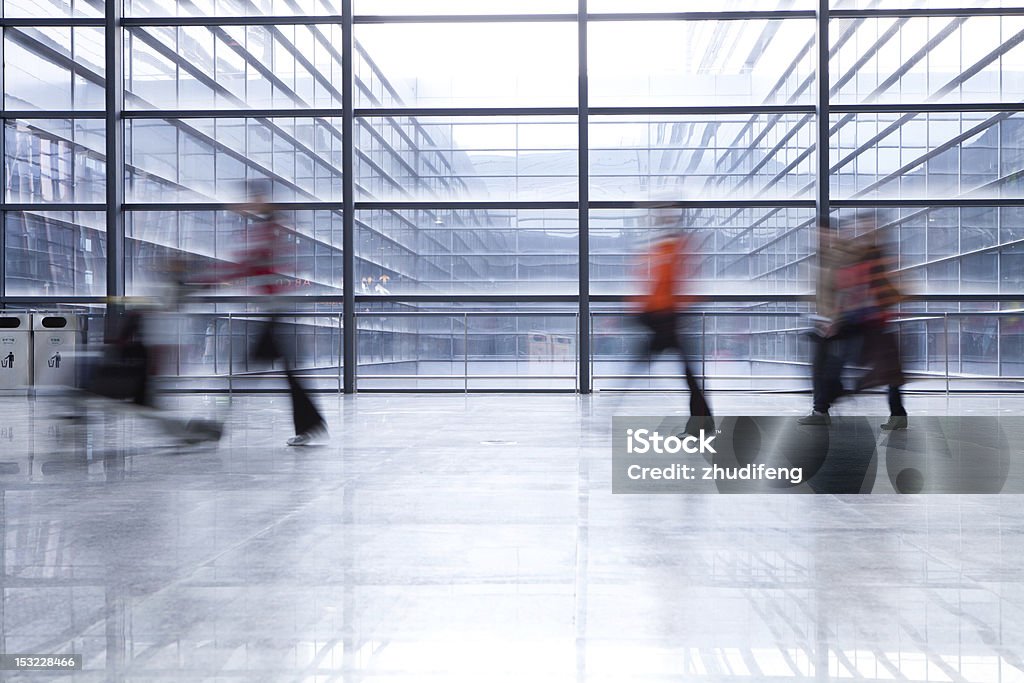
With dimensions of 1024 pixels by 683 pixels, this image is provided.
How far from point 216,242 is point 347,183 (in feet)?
8.35

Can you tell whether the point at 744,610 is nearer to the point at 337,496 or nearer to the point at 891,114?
the point at 337,496

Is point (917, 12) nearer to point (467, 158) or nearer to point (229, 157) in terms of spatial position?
A: point (467, 158)

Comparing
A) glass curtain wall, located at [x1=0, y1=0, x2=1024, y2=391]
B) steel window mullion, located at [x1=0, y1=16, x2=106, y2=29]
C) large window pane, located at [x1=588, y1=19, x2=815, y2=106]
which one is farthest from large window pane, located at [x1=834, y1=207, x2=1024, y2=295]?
steel window mullion, located at [x1=0, y1=16, x2=106, y2=29]

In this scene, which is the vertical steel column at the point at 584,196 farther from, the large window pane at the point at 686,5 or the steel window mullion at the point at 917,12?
the steel window mullion at the point at 917,12

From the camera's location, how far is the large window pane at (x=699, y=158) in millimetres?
12016

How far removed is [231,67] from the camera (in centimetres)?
1268

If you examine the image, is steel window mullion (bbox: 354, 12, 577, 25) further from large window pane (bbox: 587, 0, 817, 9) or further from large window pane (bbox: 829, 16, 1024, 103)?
large window pane (bbox: 829, 16, 1024, 103)

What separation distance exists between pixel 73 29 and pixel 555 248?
782 cm

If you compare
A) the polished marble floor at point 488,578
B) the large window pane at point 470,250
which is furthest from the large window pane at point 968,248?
the polished marble floor at point 488,578

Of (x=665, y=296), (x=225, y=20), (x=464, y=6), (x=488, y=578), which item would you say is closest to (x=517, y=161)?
(x=464, y=6)

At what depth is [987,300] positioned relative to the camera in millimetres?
11617

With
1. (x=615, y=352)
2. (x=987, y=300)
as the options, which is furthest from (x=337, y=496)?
(x=987, y=300)

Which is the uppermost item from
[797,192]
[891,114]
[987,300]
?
[891,114]

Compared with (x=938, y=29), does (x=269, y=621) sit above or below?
below
